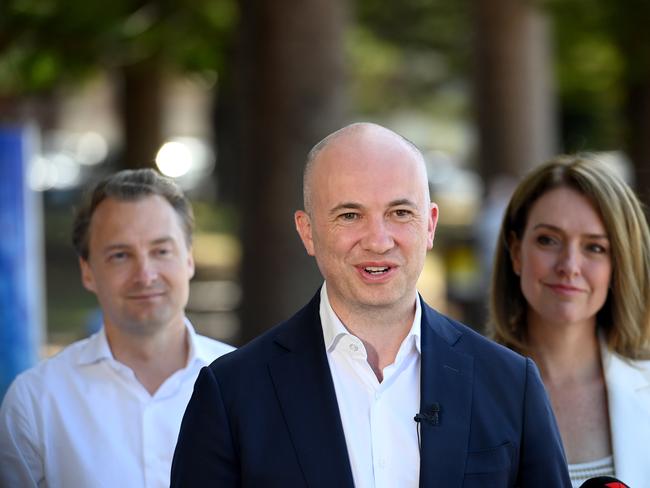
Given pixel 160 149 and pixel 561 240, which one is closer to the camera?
pixel 561 240

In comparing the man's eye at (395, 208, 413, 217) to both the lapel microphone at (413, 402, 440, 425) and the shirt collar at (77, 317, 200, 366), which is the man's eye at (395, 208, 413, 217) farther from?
the shirt collar at (77, 317, 200, 366)

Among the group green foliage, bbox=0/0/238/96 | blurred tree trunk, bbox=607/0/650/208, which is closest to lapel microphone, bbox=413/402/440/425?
blurred tree trunk, bbox=607/0/650/208

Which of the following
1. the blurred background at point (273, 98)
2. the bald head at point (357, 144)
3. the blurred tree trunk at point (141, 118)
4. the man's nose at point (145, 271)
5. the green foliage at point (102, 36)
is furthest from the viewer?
the blurred tree trunk at point (141, 118)

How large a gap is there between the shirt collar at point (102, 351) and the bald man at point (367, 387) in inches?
47.8

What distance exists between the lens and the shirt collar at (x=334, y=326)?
2.88 metres

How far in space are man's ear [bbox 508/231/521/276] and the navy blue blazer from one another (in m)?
1.45

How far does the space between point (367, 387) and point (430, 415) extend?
17cm

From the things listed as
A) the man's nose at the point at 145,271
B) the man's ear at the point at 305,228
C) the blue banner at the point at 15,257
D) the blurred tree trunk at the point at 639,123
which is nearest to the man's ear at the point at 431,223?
the man's ear at the point at 305,228

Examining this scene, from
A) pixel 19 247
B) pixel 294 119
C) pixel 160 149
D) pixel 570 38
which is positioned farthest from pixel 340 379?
pixel 160 149

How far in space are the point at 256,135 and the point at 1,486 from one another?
6573 millimetres

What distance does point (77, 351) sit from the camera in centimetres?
412

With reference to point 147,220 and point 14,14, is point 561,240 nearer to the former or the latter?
point 147,220

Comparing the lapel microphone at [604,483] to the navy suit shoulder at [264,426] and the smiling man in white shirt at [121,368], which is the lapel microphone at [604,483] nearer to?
the navy suit shoulder at [264,426]

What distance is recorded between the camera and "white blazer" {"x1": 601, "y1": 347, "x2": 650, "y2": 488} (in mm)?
3898
